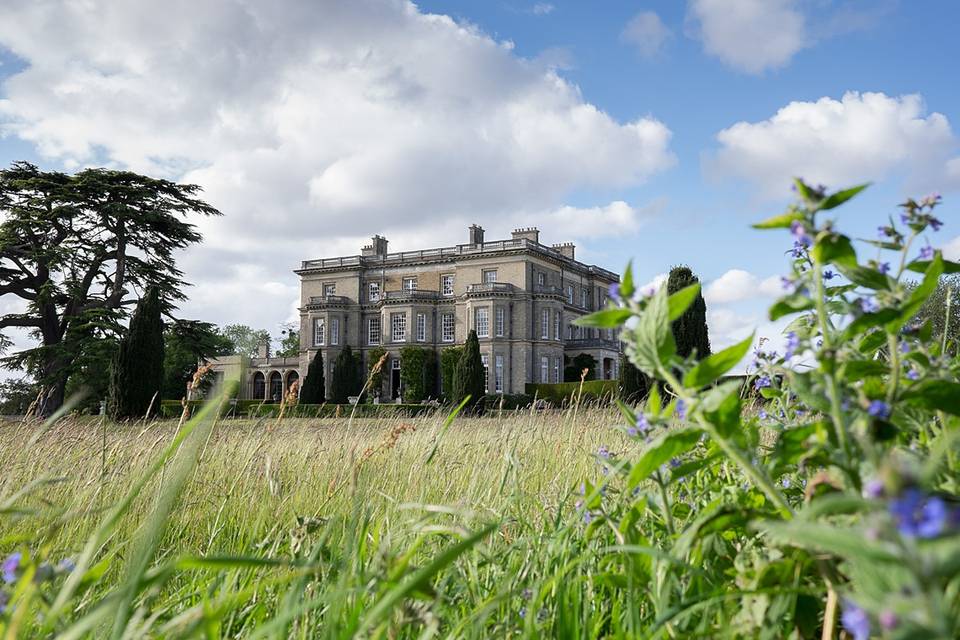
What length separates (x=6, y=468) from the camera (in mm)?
4695

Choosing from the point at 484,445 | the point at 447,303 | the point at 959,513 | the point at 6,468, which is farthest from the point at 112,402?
the point at 447,303

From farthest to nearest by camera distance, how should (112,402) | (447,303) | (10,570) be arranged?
(447,303), (112,402), (10,570)

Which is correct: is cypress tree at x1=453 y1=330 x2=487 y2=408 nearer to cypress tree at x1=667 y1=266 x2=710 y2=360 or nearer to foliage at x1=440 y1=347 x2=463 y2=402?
foliage at x1=440 y1=347 x2=463 y2=402

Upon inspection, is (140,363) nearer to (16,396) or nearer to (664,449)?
(16,396)

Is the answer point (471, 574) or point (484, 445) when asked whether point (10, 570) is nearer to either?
point (471, 574)

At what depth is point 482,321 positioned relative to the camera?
1547 inches

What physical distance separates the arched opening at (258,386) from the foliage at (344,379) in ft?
45.1

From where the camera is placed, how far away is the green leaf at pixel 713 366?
99 centimetres

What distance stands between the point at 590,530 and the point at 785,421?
0.78 metres

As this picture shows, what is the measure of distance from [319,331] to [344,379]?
6812mm

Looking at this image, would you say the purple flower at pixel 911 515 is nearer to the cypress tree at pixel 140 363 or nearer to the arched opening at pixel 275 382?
the cypress tree at pixel 140 363

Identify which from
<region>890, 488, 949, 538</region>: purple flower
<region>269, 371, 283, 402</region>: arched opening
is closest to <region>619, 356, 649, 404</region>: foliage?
<region>890, 488, 949, 538</region>: purple flower

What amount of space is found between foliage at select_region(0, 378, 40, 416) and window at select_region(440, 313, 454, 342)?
21218mm

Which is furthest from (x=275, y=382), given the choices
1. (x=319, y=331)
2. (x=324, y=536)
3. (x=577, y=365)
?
(x=324, y=536)
